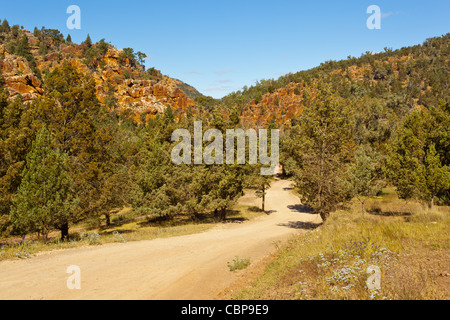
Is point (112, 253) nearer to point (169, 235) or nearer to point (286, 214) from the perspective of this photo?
point (169, 235)

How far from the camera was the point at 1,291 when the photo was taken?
948 centimetres

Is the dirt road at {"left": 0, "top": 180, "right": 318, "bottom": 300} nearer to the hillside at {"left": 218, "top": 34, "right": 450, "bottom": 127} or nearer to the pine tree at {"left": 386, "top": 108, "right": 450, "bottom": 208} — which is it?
the pine tree at {"left": 386, "top": 108, "right": 450, "bottom": 208}

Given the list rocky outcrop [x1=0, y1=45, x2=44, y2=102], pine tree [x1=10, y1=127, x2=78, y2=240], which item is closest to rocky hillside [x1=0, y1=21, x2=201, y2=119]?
rocky outcrop [x1=0, y1=45, x2=44, y2=102]

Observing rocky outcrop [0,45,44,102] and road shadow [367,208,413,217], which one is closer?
road shadow [367,208,413,217]

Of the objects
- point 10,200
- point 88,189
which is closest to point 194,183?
point 88,189

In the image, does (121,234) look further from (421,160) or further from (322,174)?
(421,160)

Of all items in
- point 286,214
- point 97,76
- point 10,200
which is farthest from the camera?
point 97,76

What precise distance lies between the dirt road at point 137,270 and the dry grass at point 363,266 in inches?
92.7

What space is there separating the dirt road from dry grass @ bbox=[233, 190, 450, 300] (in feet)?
7.72

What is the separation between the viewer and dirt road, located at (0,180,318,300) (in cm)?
960

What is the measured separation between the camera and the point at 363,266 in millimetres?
8609

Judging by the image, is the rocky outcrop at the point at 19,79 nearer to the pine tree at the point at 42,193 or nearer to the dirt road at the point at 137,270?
the pine tree at the point at 42,193

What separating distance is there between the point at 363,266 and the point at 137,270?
902 centimetres

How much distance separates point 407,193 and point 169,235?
70.7ft
